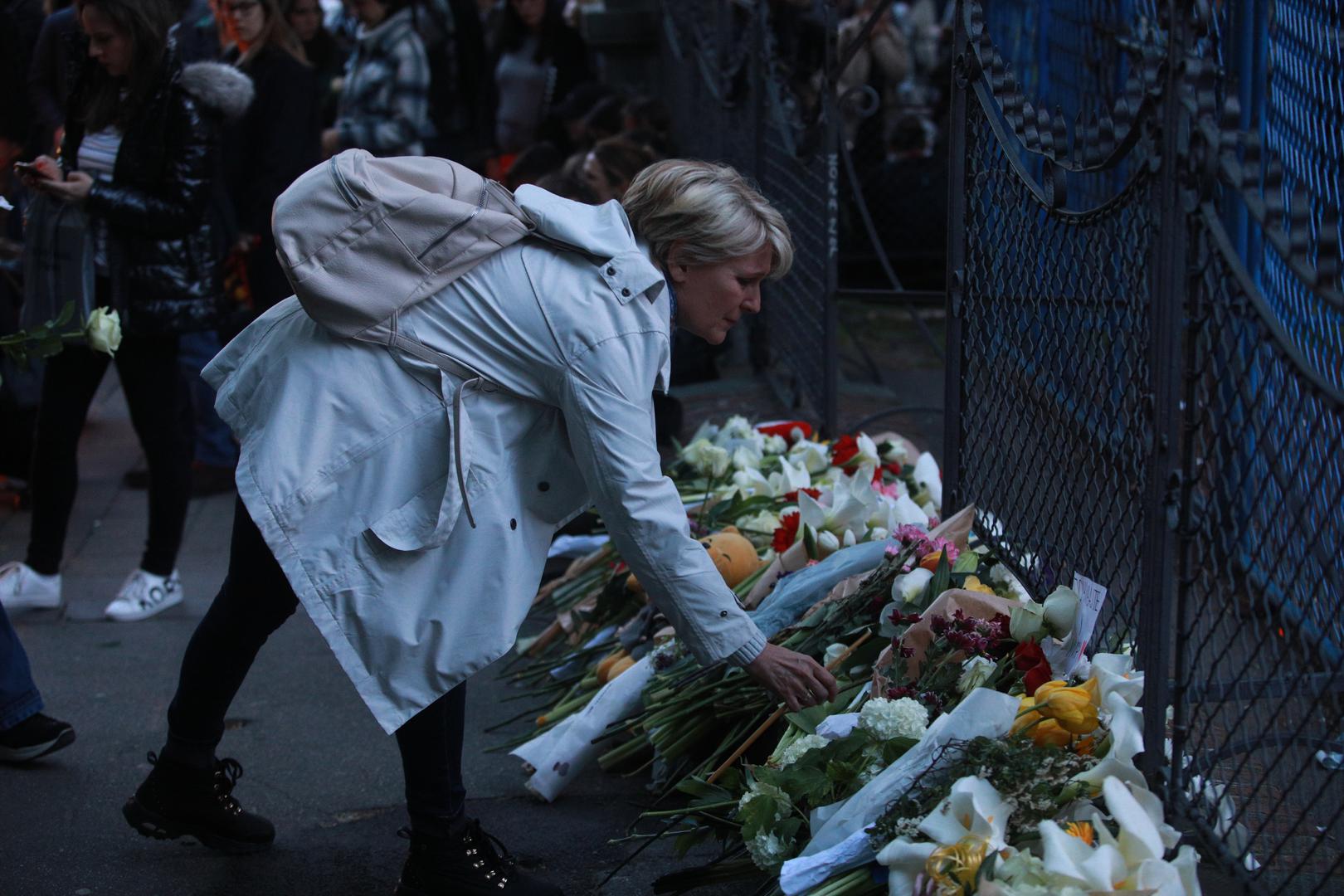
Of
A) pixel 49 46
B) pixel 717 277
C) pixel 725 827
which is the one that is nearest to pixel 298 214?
pixel 717 277

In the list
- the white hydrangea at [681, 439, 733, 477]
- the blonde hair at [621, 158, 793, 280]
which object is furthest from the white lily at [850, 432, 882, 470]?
the blonde hair at [621, 158, 793, 280]

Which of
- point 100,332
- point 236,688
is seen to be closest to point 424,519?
point 236,688

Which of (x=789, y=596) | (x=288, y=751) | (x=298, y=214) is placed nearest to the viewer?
(x=298, y=214)

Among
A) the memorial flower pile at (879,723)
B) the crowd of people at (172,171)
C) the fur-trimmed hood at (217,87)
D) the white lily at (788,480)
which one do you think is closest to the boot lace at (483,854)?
the memorial flower pile at (879,723)

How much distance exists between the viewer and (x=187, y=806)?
2953mm

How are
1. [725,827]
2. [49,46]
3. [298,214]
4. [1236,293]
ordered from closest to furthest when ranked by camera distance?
[1236,293], [298,214], [725,827], [49,46]

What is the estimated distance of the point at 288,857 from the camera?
10.1ft

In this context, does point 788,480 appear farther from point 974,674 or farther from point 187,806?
point 187,806

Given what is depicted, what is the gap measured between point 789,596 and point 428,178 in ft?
4.18

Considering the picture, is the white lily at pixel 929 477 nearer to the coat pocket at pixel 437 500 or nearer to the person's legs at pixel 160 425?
the coat pocket at pixel 437 500

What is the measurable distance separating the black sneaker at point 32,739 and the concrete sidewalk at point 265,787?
4cm

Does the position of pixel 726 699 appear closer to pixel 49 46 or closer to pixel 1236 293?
pixel 1236 293

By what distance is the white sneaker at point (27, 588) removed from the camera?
4.51m

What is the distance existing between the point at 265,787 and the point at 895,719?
65.6 inches
